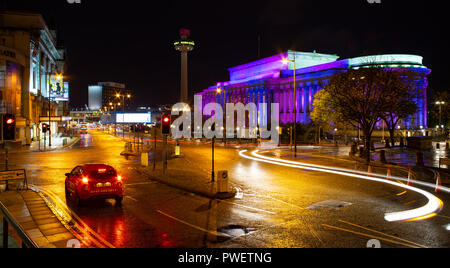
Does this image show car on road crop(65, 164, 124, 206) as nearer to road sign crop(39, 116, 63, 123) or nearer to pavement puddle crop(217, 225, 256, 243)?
pavement puddle crop(217, 225, 256, 243)

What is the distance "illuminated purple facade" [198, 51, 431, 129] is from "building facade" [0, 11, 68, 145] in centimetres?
4516

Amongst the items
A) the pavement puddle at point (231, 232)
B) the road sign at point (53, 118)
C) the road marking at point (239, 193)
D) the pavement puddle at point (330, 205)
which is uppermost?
the road sign at point (53, 118)

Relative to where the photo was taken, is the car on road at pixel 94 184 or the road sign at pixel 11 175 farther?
the road sign at pixel 11 175

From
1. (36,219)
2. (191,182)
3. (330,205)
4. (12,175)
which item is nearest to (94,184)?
(36,219)

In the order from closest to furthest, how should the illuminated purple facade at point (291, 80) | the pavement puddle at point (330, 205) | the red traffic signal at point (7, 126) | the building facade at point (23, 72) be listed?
the pavement puddle at point (330, 205) < the red traffic signal at point (7, 126) < the building facade at point (23, 72) < the illuminated purple facade at point (291, 80)

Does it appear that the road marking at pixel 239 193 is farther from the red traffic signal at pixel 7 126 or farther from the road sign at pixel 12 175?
the red traffic signal at pixel 7 126

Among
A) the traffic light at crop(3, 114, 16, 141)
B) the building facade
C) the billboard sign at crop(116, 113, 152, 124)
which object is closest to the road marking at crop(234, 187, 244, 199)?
the traffic light at crop(3, 114, 16, 141)

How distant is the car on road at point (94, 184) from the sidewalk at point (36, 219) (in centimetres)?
112

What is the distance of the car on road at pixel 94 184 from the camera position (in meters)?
12.2

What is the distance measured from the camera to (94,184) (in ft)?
40.3

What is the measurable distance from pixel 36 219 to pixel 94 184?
2.20 meters

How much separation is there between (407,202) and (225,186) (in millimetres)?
7332

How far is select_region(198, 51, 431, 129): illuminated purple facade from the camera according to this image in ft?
307

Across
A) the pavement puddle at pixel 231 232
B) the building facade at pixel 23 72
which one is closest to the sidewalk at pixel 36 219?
the pavement puddle at pixel 231 232
